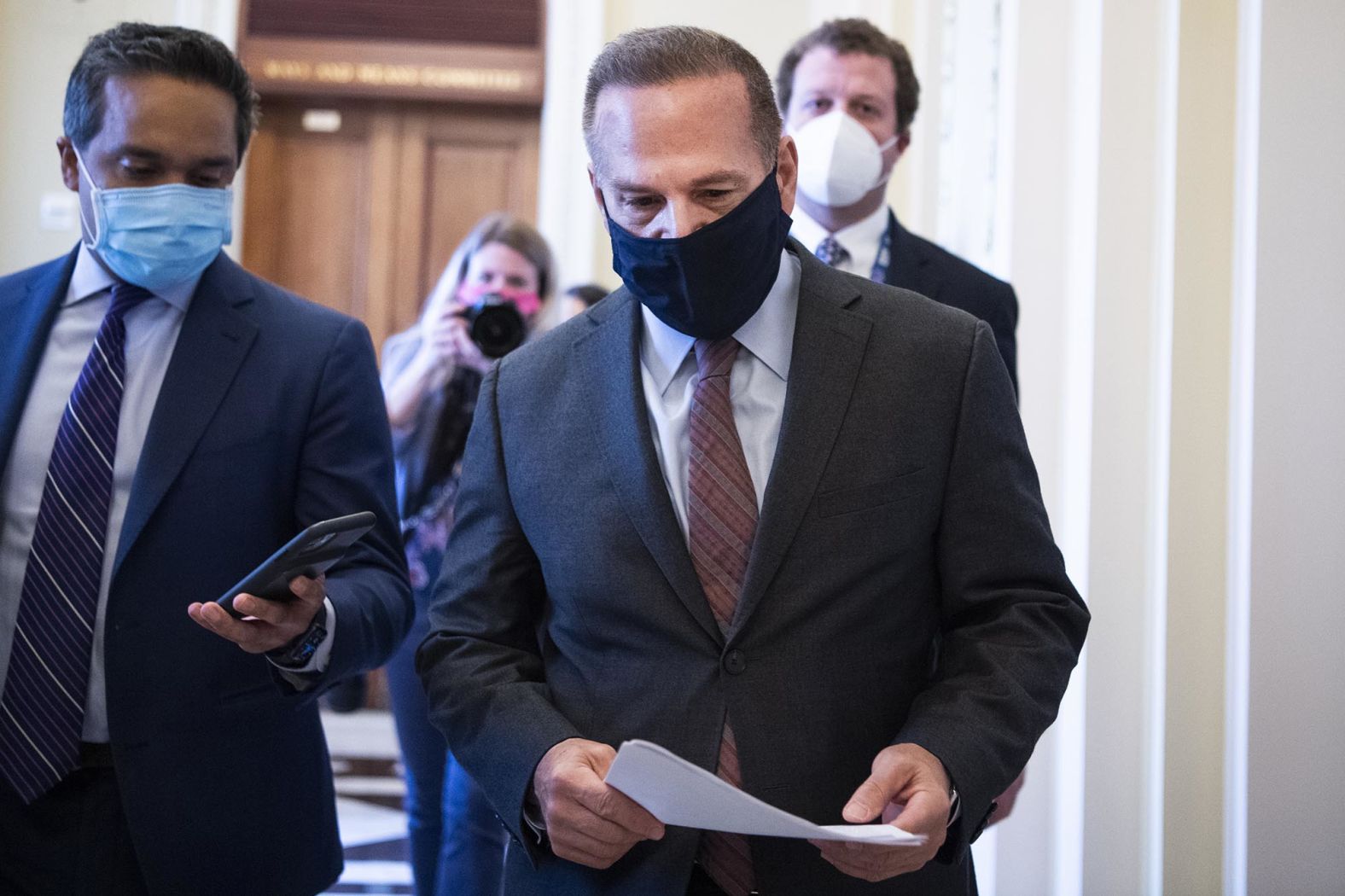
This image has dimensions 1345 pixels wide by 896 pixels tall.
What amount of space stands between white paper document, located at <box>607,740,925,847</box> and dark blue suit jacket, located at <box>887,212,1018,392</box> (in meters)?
1.24

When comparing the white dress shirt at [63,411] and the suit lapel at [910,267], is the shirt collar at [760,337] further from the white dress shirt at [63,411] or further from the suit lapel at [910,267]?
the suit lapel at [910,267]

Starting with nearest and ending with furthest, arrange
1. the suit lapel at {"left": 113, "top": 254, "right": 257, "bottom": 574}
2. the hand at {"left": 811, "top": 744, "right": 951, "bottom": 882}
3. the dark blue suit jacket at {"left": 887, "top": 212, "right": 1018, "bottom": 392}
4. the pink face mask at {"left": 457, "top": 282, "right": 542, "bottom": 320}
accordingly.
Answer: the hand at {"left": 811, "top": 744, "right": 951, "bottom": 882} → the suit lapel at {"left": 113, "top": 254, "right": 257, "bottom": 574} → the dark blue suit jacket at {"left": 887, "top": 212, "right": 1018, "bottom": 392} → the pink face mask at {"left": 457, "top": 282, "right": 542, "bottom": 320}

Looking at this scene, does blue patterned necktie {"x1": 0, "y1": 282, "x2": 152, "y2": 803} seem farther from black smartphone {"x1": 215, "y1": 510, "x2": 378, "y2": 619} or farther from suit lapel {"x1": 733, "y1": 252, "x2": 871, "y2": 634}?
suit lapel {"x1": 733, "y1": 252, "x2": 871, "y2": 634}

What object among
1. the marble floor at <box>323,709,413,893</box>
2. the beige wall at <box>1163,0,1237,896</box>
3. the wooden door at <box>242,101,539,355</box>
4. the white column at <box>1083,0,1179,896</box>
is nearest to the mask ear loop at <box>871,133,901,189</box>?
the white column at <box>1083,0,1179,896</box>

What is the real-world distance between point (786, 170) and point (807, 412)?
1.03 feet

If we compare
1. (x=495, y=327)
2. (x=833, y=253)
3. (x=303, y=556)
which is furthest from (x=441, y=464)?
(x=303, y=556)

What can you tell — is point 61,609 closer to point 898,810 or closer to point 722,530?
point 722,530

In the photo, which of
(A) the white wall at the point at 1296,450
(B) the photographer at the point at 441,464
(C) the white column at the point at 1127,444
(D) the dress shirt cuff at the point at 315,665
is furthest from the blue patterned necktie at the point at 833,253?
(D) the dress shirt cuff at the point at 315,665

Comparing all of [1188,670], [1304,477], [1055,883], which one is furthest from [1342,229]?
[1055,883]

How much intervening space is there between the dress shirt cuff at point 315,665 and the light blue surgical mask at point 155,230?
530 millimetres

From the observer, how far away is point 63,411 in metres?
1.79

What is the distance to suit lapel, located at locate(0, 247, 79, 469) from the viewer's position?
176 cm

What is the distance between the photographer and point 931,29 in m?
4.22

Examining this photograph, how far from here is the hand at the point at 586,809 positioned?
1253 mm
